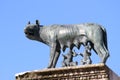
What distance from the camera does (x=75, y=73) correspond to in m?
9.31

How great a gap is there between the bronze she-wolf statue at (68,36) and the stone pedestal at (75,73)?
465mm

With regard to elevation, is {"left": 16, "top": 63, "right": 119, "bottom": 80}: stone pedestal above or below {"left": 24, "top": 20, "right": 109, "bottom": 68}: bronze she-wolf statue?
below

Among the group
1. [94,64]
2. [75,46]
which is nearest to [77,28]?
[75,46]

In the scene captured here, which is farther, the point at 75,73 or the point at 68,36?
the point at 68,36

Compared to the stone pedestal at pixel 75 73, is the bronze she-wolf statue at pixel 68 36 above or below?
above

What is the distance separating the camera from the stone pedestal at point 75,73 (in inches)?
358

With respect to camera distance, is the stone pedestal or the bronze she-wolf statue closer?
the stone pedestal

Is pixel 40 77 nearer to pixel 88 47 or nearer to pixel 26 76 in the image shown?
pixel 26 76

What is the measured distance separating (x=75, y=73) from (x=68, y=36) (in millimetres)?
1182

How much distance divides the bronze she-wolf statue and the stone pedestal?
47 cm

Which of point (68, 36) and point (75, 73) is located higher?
point (68, 36)

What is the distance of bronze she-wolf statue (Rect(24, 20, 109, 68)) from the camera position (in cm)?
975

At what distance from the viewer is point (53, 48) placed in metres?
10.3

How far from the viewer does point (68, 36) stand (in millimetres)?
10078
